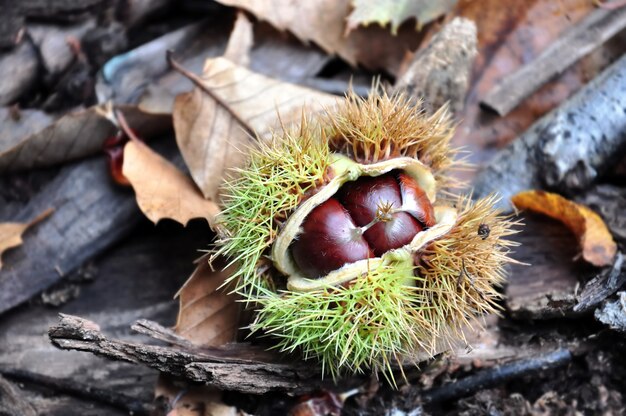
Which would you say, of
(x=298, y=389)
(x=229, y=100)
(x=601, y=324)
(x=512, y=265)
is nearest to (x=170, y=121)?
(x=229, y=100)

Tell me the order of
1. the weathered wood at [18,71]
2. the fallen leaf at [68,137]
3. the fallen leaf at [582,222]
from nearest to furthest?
the fallen leaf at [582,222], the fallen leaf at [68,137], the weathered wood at [18,71]

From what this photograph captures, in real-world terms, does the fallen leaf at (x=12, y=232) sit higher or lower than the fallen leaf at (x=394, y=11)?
lower

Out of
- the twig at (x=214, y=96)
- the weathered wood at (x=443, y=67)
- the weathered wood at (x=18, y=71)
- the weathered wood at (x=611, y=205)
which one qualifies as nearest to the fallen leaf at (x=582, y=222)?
the weathered wood at (x=611, y=205)

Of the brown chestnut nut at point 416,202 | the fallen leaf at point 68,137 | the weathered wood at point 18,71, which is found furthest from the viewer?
the weathered wood at point 18,71

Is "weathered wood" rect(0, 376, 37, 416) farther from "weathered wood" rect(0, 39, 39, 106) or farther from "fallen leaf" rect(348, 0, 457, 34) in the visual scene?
"fallen leaf" rect(348, 0, 457, 34)

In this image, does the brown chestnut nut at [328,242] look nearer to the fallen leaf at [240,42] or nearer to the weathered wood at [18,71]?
the fallen leaf at [240,42]

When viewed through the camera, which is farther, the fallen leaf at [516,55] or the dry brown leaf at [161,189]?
the fallen leaf at [516,55]
